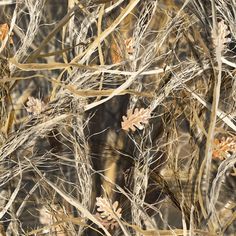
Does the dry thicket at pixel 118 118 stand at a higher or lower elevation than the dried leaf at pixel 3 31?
lower

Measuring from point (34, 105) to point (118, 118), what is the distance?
0.20 meters

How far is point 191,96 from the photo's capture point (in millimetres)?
1085

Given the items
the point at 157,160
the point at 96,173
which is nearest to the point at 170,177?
the point at 157,160

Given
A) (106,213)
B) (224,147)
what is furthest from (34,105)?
(224,147)

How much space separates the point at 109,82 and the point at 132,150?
0.17 metres

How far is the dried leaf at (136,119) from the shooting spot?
42.4 inches

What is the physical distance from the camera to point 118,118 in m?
1.14

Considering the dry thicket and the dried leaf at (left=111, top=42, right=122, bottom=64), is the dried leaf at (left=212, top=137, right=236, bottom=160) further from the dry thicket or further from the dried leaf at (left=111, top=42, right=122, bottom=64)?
the dried leaf at (left=111, top=42, right=122, bottom=64)

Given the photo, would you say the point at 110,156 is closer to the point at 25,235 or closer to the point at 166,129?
the point at 166,129

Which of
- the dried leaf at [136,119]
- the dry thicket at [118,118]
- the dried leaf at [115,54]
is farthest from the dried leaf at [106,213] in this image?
the dried leaf at [115,54]

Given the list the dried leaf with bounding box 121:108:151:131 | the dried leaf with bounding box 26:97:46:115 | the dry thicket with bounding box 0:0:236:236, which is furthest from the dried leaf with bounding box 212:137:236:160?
the dried leaf with bounding box 26:97:46:115

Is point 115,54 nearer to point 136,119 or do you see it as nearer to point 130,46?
point 130,46

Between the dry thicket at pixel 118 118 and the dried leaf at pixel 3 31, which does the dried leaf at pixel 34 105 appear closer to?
the dry thicket at pixel 118 118

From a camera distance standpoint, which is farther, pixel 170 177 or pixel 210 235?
pixel 170 177
